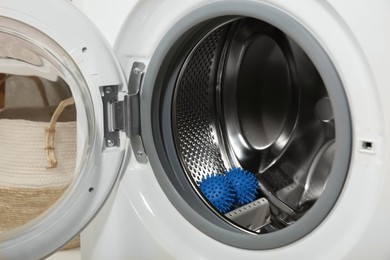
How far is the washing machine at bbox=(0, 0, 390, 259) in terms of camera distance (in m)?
0.77

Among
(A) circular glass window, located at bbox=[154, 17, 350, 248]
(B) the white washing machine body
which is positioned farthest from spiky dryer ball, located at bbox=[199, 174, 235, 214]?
(B) the white washing machine body

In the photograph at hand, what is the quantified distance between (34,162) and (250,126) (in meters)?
0.51

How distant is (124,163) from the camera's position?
3.37 ft

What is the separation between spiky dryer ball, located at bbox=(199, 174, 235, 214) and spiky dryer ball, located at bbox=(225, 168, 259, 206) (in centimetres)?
1

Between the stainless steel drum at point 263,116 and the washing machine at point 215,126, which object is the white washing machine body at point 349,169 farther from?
the stainless steel drum at point 263,116

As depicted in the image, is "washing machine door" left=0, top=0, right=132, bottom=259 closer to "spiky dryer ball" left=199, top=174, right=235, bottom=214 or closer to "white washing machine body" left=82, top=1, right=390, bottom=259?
"white washing machine body" left=82, top=1, right=390, bottom=259

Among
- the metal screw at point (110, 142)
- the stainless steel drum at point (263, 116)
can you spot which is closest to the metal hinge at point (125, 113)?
the metal screw at point (110, 142)

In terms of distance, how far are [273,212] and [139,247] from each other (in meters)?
0.33

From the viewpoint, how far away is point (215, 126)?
49.5 inches

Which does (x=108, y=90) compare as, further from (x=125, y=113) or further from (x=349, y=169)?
(x=349, y=169)

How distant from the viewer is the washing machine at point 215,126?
768 millimetres

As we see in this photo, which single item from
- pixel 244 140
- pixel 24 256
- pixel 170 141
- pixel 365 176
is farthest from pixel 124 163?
pixel 365 176

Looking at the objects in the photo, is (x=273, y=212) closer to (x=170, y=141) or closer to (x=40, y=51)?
(x=170, y=141)

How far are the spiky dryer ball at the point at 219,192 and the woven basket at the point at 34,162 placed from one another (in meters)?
0.29
